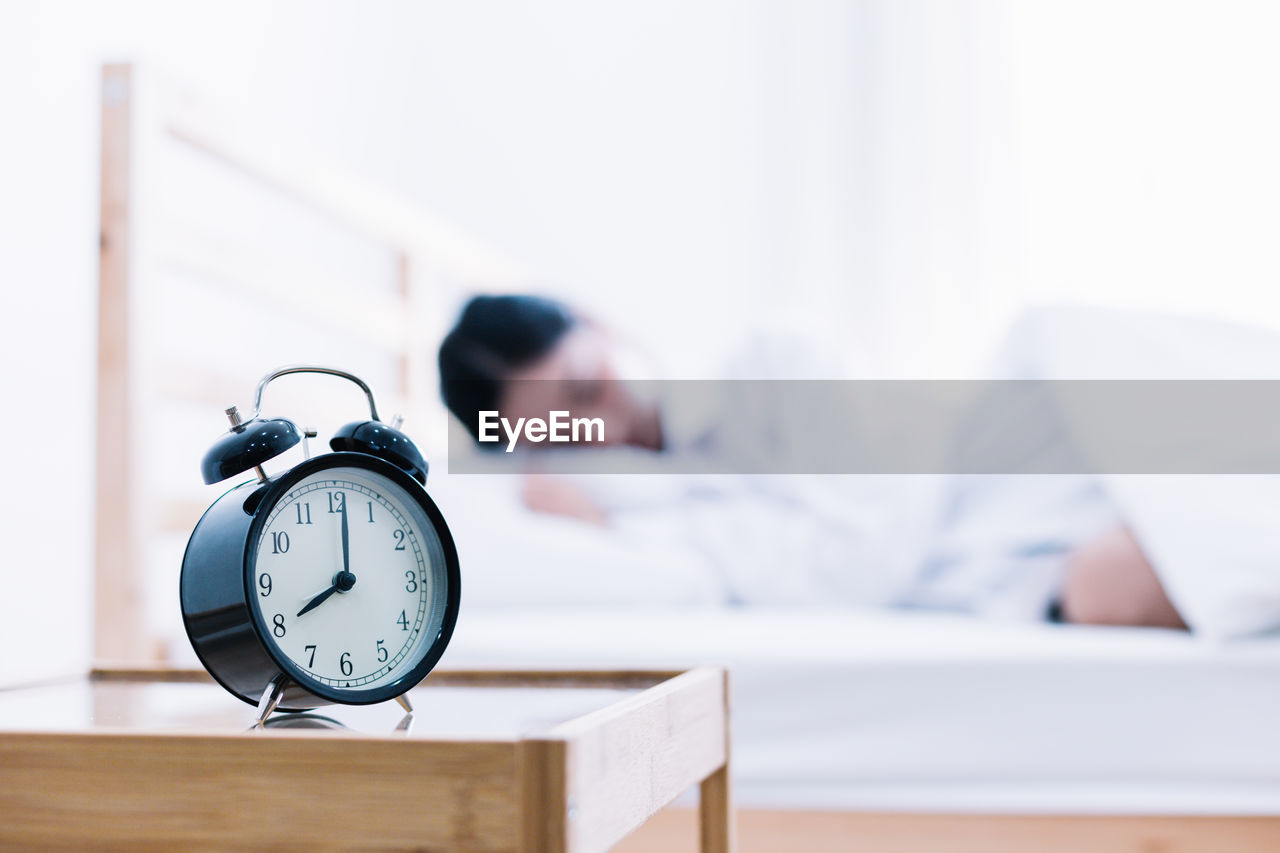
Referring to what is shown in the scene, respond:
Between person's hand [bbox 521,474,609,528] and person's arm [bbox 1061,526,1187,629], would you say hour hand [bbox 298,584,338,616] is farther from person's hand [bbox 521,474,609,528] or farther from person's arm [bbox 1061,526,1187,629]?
person's hand [bbox 521,474,609,528]

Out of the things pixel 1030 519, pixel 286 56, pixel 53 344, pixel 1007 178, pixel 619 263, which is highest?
pixel 286 56

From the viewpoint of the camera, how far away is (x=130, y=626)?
1.06 metres

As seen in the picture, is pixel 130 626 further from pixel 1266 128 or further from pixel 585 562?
pixel 1266 128

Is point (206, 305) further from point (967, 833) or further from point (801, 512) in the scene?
point (967, 833)

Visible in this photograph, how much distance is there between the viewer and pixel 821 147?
254 cm

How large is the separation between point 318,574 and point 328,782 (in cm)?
13

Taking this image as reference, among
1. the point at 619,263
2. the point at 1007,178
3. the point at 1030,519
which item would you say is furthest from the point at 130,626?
the point at 1007,178

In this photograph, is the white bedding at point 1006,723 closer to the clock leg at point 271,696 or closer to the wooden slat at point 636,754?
the wooden slat at point 636,754

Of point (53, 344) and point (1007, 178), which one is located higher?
point (1007, 178)

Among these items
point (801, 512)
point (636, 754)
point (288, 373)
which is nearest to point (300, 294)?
point (801, 512)

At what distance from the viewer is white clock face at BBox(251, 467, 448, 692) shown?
49 cm

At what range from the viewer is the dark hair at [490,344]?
1642 millimetres

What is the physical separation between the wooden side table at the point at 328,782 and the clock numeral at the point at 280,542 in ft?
0.25

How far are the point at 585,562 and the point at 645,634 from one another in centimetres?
21
